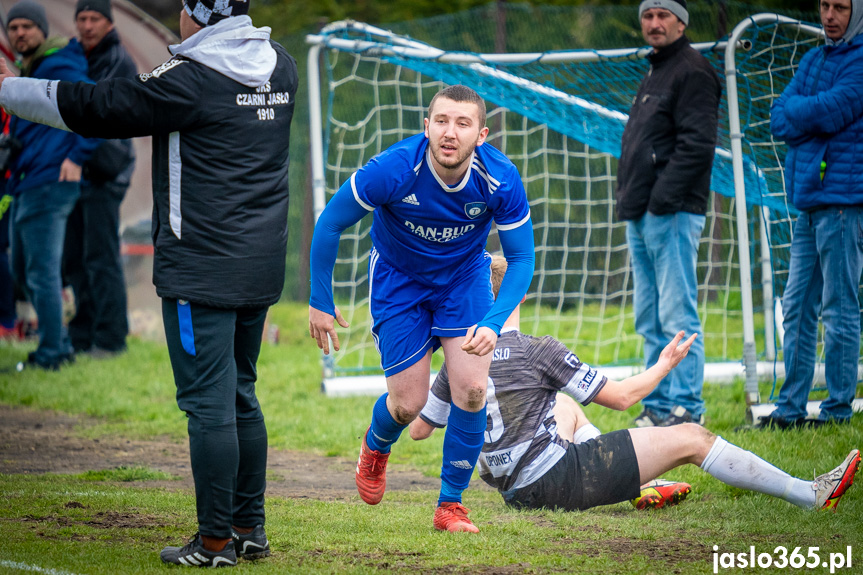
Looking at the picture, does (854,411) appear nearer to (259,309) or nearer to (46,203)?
(259,309)

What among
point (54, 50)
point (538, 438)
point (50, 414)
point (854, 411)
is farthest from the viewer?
point (54, 50)

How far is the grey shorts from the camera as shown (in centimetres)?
439

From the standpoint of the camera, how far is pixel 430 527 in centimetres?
431

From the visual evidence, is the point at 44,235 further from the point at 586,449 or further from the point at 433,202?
the point at 586,449

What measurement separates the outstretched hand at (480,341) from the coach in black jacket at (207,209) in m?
0.88

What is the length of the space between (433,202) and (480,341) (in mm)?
836

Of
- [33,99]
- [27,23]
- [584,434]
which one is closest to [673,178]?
[584,434]

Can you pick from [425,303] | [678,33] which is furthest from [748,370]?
[425,303]

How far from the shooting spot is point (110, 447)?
21.7ft

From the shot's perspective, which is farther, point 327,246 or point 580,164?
point 580,164

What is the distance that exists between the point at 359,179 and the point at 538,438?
154 cm

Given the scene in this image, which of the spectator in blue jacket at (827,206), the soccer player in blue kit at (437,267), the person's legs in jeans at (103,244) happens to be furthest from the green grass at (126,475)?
the spectator in blue jacket at (827,206)

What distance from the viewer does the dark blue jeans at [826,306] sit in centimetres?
576

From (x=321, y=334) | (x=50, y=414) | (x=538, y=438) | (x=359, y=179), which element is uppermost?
(x=359, y=179)
